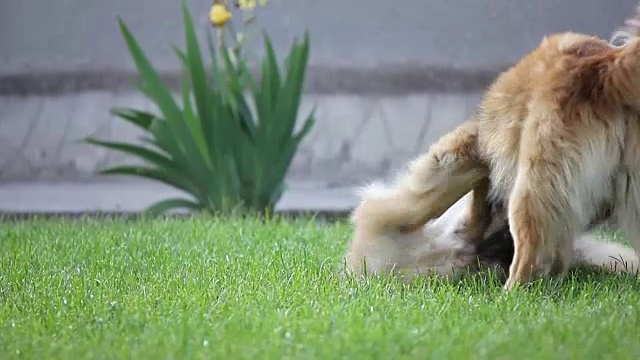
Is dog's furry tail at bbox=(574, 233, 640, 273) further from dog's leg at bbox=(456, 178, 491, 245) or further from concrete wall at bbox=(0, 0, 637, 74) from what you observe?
concrete wall at bbox=(0, 0, 637, 74)

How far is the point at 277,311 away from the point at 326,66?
4209mm

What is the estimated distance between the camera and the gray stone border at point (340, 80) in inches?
267

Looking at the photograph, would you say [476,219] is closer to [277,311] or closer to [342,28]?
[277,311]

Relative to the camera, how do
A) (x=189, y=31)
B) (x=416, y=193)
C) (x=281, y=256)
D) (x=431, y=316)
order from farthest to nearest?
1. (x=189, y=31)
2. (x=281, y=256)
3. (x=416, y=193)
4. (x=431, y=316)

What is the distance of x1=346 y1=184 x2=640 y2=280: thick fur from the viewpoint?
3.52 metres

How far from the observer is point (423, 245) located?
11.6 ft

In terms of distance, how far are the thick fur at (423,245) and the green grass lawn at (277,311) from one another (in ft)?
0.37

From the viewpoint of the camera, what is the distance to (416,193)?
137 inches

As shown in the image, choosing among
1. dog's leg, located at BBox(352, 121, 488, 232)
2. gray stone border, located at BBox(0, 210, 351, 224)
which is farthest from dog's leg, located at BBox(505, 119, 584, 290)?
gray stone border, located at BBox(0, 210, 351, 224)

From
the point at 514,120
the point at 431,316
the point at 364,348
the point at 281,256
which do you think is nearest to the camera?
the point at 364,348

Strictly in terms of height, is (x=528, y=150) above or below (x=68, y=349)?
above

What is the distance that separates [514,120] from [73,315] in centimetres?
144

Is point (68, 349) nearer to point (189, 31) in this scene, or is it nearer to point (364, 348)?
point (364, 348)

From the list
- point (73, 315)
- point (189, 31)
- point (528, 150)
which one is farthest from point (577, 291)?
point (189, 31)
